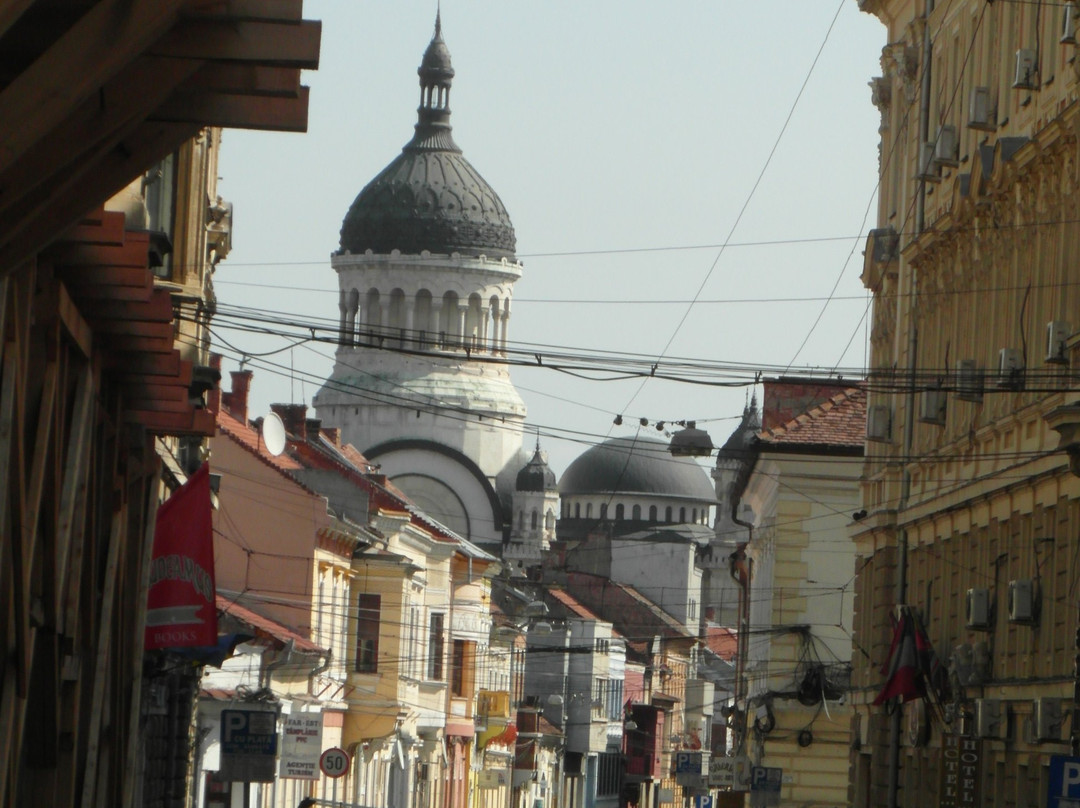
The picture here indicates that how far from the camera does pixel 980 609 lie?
2508 cm

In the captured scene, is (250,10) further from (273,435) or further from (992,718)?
(273,435)

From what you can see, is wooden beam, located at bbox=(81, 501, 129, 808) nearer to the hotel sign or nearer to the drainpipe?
the hotel sign

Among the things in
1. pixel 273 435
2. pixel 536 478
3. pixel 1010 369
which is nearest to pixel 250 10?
pixel 1010 369

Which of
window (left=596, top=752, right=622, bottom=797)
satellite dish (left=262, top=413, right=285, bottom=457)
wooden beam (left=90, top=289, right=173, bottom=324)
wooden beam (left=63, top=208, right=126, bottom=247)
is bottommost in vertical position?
window (left=596, top=752, right=622, bottom=797)

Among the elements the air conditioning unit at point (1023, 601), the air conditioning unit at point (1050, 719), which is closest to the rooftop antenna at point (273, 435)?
the air conditioning unit at point (1023, 601)

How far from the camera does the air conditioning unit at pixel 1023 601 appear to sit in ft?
74.5

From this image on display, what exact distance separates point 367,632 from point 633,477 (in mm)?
113912

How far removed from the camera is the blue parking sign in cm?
1598

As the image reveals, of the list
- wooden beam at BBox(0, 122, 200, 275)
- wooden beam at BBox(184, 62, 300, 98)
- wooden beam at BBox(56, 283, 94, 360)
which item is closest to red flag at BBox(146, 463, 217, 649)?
wooden beam at BBox(56, 283, 94, 360)

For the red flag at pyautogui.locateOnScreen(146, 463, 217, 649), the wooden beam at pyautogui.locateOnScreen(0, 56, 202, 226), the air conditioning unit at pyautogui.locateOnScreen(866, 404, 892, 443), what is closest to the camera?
the wooden beam at pyautogui.locateOnScreen(0, 56, 202, 226)

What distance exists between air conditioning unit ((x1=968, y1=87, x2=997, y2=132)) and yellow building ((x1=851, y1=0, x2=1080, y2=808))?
0.02 m

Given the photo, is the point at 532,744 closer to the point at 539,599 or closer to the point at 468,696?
the point at 539,599

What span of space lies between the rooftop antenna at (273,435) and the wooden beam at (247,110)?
110 feet

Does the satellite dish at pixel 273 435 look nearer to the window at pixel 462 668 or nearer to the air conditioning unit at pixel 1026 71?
the window at pixel 462 668
